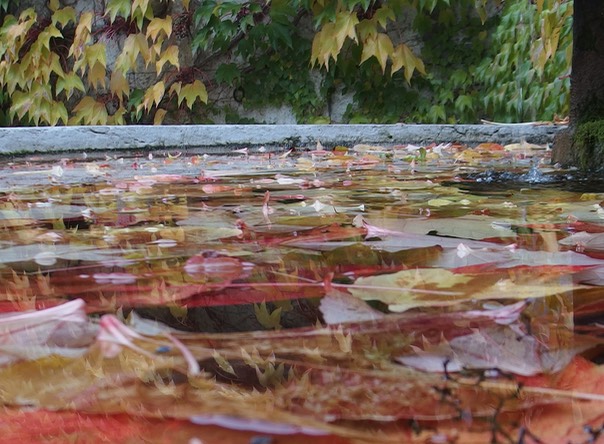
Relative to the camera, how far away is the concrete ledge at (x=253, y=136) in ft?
9.84

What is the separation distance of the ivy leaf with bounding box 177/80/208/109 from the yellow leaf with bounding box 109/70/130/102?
0.50 meters

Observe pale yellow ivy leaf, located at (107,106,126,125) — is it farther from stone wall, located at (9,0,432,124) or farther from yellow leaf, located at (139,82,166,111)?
stone wall, located at (9,0,432,124)

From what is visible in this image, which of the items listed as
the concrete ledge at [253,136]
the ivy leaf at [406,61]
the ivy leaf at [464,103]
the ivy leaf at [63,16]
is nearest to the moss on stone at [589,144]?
the concrete ledge at [253,136]

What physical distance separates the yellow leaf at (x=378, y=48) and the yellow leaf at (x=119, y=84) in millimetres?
2165

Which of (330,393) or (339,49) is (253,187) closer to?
(330,393)

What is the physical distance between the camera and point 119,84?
203 inches

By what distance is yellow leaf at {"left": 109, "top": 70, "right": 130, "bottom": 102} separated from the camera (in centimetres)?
512

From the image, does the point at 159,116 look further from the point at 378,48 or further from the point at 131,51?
the point at 378,48

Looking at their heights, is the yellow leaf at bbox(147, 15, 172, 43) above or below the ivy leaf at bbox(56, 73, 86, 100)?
above

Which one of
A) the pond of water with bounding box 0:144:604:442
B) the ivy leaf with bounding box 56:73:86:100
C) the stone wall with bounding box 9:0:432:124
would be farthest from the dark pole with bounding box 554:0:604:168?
the ivy leaf with bounding box 56:73:86:100

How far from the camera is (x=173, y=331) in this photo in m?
0.43

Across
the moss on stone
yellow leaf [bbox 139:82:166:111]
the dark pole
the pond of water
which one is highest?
yellow leaf [bbox 139:82:166:111]

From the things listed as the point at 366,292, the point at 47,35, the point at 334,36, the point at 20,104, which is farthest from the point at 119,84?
the point at 366,292

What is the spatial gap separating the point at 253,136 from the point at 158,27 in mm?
2270
